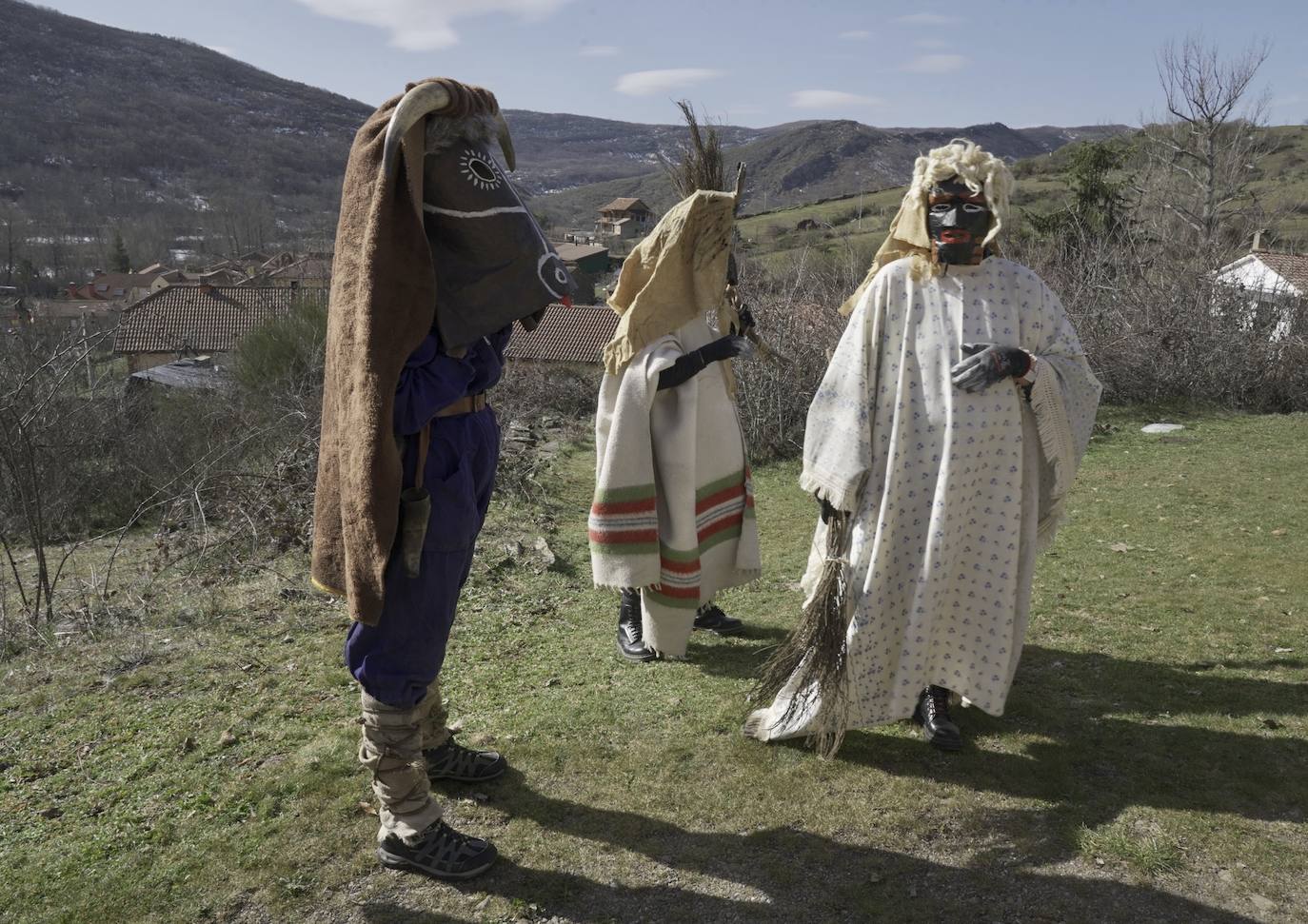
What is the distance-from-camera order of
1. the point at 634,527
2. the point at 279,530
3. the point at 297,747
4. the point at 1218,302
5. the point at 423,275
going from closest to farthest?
1. the point at 423,275
2. the point at 297,747
3. the point at 634,527
4. the point at 279,530
5. the point at 1218,302

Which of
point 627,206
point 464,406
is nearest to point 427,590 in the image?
point 464,406

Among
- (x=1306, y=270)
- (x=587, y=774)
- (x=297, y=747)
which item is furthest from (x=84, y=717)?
(x=1306, y=270)

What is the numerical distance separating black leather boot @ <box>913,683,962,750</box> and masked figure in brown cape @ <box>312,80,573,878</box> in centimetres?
161

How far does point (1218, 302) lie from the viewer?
1313cm

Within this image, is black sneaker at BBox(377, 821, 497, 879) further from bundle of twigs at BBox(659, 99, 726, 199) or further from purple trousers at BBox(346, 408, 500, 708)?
bundle of twigs at BBox(659, 99, 726, 199)

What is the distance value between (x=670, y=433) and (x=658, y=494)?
10.3 inches

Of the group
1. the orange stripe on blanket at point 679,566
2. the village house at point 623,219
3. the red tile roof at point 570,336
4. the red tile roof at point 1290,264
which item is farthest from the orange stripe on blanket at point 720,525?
the village house at point 623,219

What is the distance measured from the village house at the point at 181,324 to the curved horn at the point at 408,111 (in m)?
29.2

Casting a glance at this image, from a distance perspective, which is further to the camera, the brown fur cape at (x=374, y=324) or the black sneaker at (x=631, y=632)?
the black sneaker at (x=631, y=632)

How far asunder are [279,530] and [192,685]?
286 cm

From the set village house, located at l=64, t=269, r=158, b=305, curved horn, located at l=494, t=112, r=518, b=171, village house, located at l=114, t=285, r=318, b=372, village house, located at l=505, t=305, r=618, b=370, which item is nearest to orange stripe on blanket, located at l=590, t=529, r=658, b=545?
curved horn, located at l=494, t=112, r=518, b=171

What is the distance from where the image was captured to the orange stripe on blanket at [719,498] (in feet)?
12.4

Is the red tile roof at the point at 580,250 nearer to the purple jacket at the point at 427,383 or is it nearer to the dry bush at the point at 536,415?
the dry bush at the point at 536,415

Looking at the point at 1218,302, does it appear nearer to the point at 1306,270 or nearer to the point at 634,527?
the point at 1306,270
